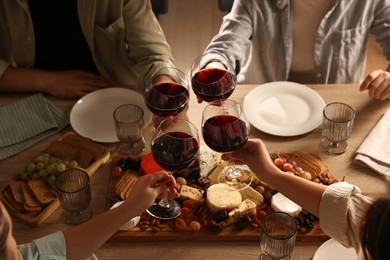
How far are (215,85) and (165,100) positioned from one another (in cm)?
16

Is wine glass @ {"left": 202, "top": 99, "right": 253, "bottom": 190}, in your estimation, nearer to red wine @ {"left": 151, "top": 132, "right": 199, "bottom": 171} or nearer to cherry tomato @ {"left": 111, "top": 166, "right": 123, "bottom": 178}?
red wine @ {"left": 151, "top": 132, "right": 199, "bottom": 171}

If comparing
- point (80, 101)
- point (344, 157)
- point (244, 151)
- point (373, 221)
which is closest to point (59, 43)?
point (80, 101)

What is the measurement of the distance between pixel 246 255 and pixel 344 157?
1.52 ft

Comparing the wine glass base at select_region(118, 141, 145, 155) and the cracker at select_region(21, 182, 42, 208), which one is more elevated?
the wine glass base at select_region(118, 141, 145, 155)

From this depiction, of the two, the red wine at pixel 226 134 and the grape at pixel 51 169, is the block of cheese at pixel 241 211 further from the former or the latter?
the grape at pixel 51 169

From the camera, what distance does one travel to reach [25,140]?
1782 millimetres

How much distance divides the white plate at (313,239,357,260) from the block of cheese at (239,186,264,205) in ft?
0.68

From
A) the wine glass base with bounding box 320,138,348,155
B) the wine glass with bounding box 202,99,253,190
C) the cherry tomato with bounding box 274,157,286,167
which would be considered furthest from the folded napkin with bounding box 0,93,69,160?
the wine glass base with bounding box 320,138,348,155

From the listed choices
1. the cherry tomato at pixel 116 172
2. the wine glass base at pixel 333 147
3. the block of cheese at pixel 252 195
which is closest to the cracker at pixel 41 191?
the cherry tomato at pixel 116 172

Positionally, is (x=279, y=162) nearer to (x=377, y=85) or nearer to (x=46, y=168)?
(x=377, y=85)

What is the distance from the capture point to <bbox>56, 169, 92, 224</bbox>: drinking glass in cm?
151

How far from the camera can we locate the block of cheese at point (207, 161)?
1642 millimetres

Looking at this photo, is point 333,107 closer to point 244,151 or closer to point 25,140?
point 244,151

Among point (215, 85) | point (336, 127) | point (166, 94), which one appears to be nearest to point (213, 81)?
point (215, 85)
